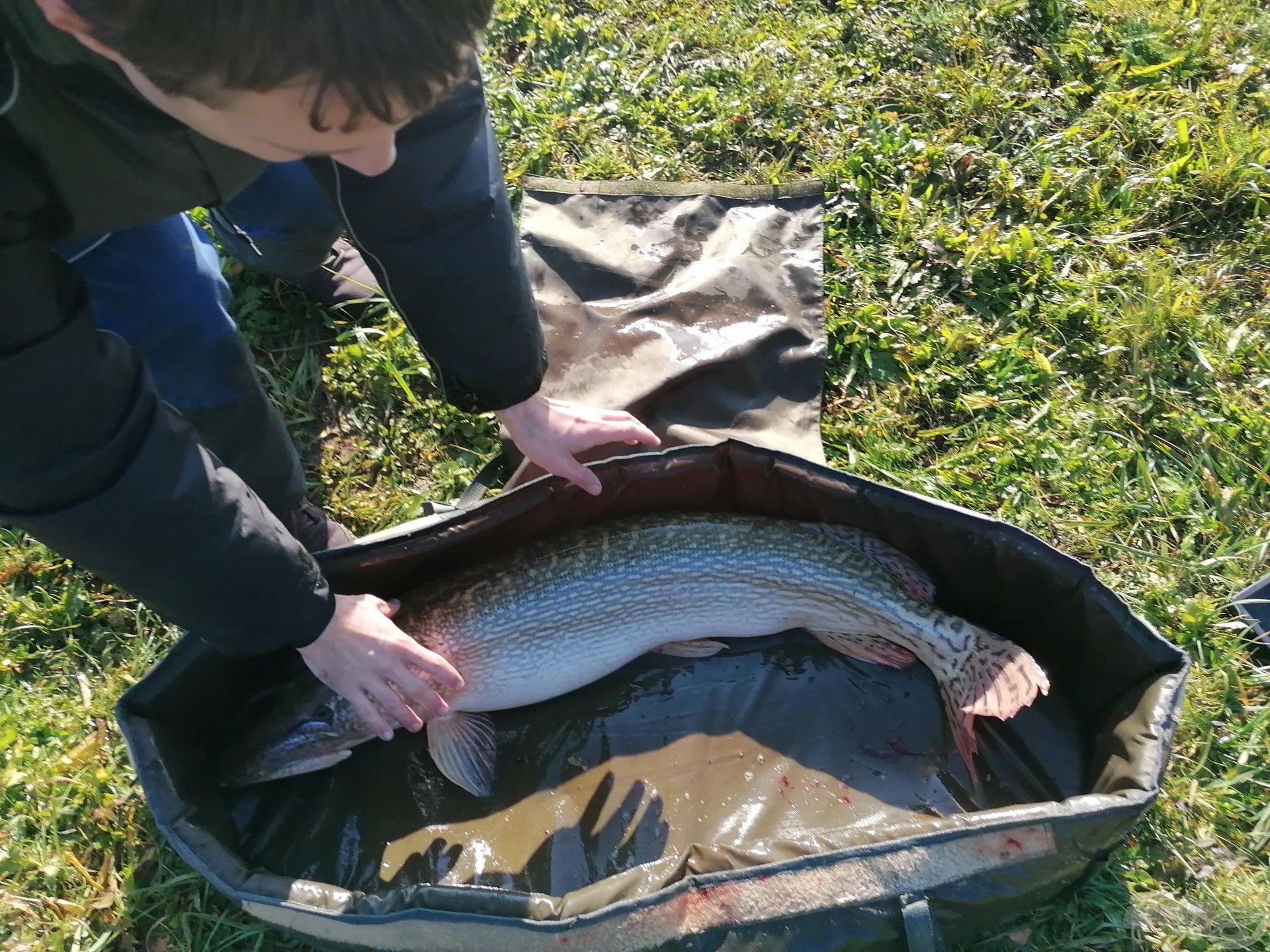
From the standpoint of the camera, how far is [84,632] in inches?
102

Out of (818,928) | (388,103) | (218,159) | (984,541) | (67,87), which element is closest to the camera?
(388,103)

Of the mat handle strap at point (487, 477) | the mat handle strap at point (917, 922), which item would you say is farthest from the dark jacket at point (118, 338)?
the mat handle strap at point (917, 922)

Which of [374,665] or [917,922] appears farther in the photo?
[374,665]

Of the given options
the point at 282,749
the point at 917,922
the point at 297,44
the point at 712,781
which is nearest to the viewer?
the point at 297,44

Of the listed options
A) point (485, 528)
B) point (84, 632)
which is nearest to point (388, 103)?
point (485, 528)

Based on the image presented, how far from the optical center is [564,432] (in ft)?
7.95

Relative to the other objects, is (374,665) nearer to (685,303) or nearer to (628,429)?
(628,429)

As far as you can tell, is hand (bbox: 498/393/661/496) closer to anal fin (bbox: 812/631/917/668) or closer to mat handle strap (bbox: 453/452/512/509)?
mat handle strap (bbox: 453/452/512/509)

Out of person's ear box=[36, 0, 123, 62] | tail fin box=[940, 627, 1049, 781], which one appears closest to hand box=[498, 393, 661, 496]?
tail fin box=[940, 627, 1049, 781]

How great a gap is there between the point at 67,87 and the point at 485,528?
1.32 m

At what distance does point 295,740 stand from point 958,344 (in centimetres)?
237

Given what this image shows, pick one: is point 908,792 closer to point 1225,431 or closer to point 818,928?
point 818,928

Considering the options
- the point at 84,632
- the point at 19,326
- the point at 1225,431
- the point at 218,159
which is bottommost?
the point at 84,632

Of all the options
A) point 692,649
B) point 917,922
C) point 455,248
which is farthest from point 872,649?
point 455,248
